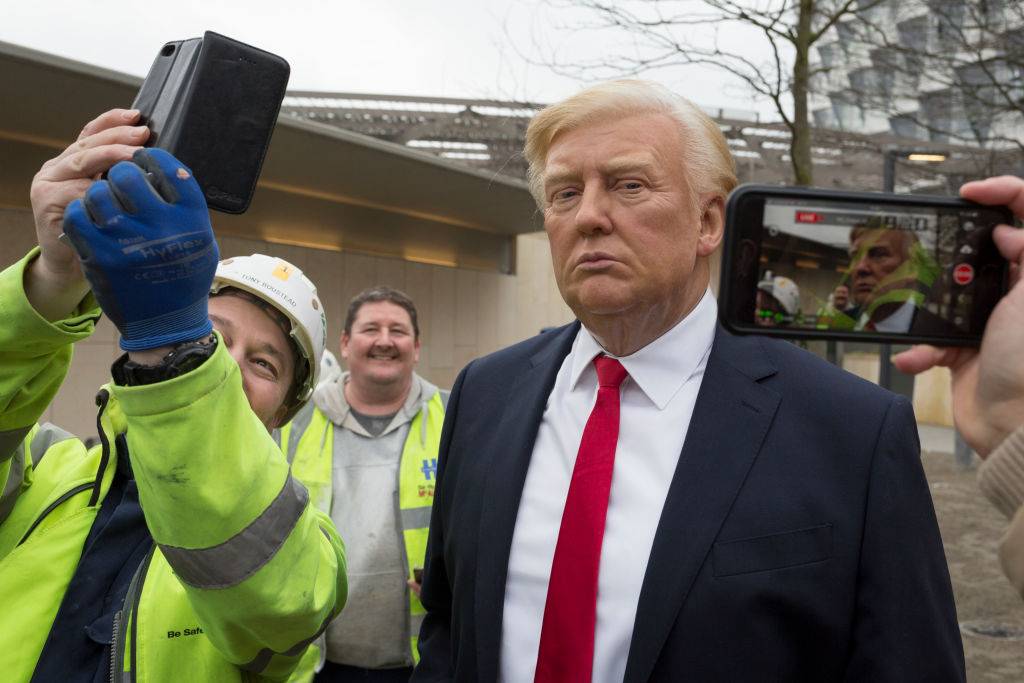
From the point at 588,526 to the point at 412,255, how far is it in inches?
476

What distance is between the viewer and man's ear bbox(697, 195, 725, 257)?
1.93m

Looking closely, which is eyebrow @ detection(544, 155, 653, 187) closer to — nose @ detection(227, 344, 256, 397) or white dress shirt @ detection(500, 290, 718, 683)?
white dress shirt @ detection(500, 290, 718, 683)

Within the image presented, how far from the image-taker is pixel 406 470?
11.0ft

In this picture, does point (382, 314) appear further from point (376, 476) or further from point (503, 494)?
point (503, 494)

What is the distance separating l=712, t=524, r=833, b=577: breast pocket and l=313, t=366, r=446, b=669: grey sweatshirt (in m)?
1.89

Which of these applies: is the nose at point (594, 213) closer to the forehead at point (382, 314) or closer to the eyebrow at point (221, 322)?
the eyebrow at point (221, 322)

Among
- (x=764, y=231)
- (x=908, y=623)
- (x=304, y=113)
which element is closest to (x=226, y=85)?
(x=764, y=231)

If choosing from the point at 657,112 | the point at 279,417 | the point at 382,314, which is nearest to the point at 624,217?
the point at 657,112

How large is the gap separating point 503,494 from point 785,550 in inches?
23.5

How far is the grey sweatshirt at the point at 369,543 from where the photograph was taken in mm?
3129

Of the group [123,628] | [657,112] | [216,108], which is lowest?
[123,628]

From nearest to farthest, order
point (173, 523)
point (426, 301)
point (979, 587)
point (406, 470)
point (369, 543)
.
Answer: point (173, 523) → point (369, 543) → point (406, 470) → point (979, 587) → point (426, 301)

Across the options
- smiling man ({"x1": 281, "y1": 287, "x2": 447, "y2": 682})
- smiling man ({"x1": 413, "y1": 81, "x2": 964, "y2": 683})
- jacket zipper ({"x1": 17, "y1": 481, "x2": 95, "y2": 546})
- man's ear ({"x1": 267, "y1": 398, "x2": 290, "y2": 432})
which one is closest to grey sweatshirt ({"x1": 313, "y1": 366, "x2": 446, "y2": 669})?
smiling man ({"x1": 281, "y1": 287, "x2": 447, "y2": 682})

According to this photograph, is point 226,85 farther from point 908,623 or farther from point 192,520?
point 908,623
